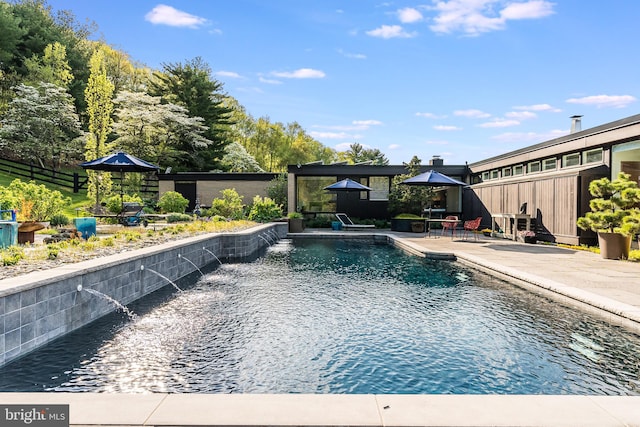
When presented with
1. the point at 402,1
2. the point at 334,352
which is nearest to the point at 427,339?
the point at 334,352

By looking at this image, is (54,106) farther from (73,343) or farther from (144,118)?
(73,343)

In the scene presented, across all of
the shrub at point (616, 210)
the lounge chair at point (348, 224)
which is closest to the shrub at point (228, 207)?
the lounge chair at point (348, 224)

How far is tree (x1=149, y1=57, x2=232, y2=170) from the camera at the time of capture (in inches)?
1236

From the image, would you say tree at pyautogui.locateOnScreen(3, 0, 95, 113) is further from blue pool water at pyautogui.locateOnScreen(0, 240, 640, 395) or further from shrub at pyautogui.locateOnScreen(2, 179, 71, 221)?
blue pool water at pyautogui.locateOnScreen(0, 240, 640, 395)

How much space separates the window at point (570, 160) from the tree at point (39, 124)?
30653 mm

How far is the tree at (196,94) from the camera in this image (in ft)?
103

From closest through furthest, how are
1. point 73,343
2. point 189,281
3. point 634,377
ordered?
point 634,377 → point 73,343 → point 189,281

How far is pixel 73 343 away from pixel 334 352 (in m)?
2.83

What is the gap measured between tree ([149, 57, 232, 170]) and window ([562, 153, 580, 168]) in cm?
2490

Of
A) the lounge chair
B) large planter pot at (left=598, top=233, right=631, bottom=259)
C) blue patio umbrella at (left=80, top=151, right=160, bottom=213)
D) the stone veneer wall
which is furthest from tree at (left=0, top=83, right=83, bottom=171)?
large planter pot at (left=598, top=233, right=631, bottom=259)

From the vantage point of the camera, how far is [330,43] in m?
21.0

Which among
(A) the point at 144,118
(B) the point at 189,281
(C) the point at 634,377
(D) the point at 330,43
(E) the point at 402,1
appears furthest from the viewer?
(A) the point at 144,118

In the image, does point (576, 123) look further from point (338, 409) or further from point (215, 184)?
point (215, 184)

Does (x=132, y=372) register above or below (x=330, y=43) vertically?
below
